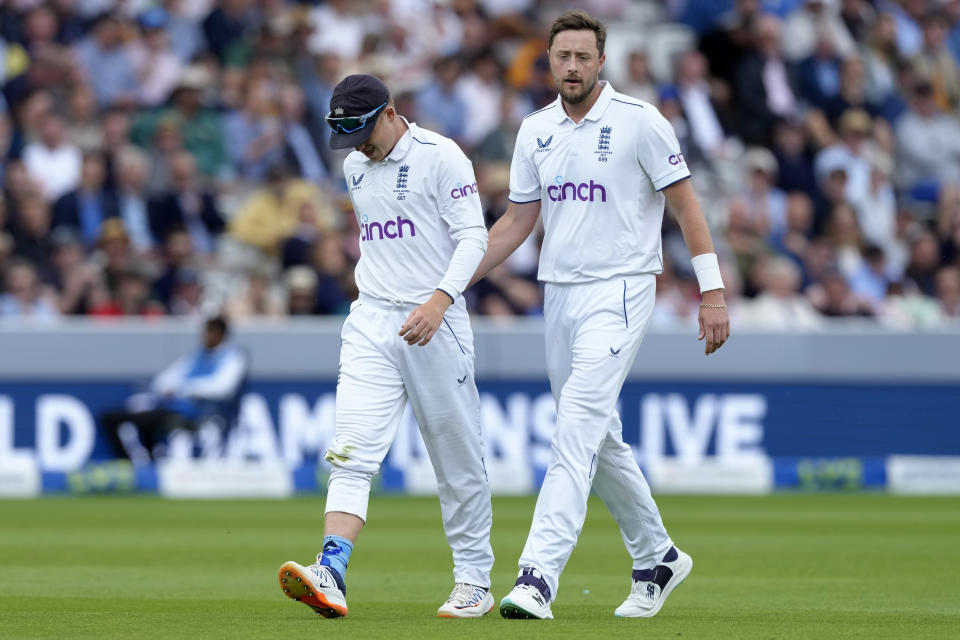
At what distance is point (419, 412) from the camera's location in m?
6.88

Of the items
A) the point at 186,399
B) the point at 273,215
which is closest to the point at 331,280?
the point at 273,215

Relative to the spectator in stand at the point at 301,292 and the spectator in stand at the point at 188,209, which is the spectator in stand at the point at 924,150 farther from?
the spectator in stand at the point at 188,209

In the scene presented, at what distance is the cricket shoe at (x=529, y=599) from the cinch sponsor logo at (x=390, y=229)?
141 cm

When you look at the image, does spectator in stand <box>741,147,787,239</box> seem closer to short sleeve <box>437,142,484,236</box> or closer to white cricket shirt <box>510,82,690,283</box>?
white cricket shirt <box>510,82,690,283</box>

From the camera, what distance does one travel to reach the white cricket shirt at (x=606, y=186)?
6699 mm

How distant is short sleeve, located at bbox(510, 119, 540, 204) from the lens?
693cm

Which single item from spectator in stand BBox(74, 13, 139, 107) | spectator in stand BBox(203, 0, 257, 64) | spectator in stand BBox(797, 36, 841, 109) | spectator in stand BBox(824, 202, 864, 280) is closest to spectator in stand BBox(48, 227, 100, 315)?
spectator in stand BBox(74, 13, 139, 107)

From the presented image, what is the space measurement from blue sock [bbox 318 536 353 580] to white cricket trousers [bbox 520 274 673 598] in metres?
0.66

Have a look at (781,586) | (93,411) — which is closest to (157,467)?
(93,411)

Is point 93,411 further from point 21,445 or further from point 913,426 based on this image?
point 913,426

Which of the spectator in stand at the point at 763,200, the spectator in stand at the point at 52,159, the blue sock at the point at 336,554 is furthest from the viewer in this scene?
the spectator in stand at the point at 763,200

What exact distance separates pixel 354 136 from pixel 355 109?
0.12 meters

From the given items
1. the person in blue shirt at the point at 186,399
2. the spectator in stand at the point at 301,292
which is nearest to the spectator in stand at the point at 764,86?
the spectator in stand at the point at 301,292

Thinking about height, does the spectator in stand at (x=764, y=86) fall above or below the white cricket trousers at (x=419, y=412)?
above
